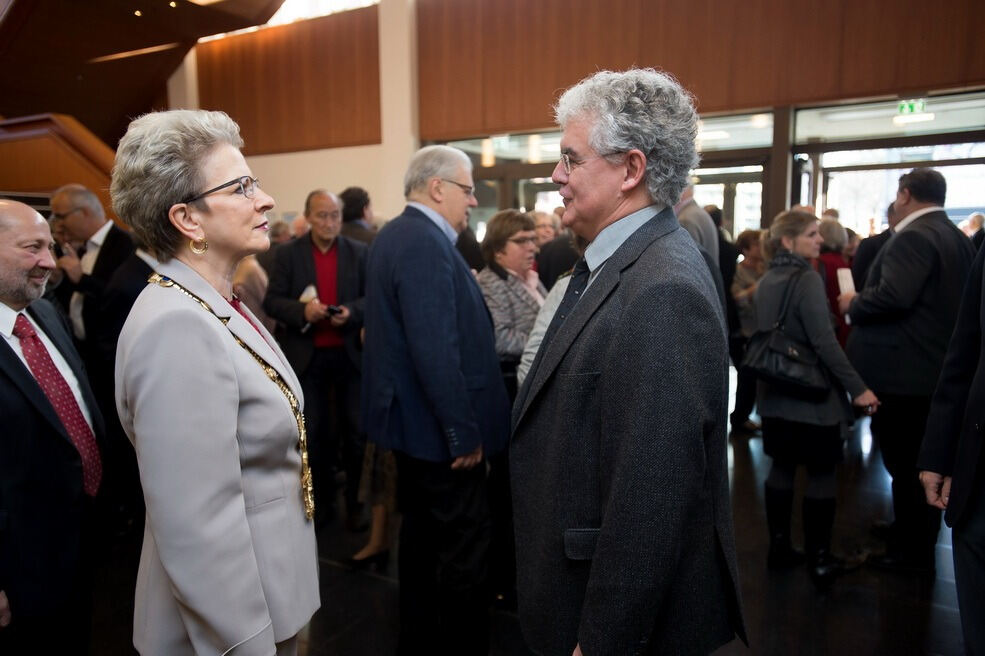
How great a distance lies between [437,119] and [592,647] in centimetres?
886

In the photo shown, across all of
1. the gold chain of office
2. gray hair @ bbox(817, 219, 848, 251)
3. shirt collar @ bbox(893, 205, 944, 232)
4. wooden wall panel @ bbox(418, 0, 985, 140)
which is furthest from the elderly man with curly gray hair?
wooden wall panel @ bbox(418, 0, 985, 140)

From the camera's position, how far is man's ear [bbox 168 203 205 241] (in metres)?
1.21

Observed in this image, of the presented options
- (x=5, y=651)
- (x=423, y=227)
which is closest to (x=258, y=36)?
(x=423, y=227)

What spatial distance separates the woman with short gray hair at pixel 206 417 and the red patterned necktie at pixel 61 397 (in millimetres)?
720

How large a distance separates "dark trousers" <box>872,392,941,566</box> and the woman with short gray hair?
117 inches

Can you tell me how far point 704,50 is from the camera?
286 inches

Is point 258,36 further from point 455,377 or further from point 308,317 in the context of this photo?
point 455,377

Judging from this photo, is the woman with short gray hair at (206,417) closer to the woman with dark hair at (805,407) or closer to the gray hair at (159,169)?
the gray hair at (159,169)

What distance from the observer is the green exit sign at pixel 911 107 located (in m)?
6.36

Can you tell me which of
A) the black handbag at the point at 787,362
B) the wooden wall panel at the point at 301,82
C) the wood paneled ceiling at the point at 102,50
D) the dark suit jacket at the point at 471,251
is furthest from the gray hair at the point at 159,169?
the wood paneled ceiling at the point at 102,50

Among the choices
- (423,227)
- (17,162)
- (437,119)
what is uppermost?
(437,119)

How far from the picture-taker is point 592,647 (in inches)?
43.8

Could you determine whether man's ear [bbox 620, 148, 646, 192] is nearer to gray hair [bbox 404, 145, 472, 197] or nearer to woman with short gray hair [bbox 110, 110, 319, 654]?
woman with short gray hair [bbox 110, 110, 319, 654]

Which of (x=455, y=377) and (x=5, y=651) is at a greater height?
(x=455, y=377)
